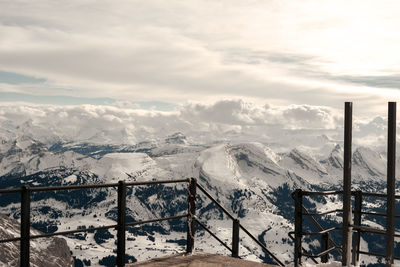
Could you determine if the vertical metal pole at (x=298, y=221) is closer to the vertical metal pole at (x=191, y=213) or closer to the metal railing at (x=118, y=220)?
the metal railing at (x=118, y=220)

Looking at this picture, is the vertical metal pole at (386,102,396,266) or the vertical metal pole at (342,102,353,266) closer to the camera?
the vertical metal pole at (386,102,396,266)

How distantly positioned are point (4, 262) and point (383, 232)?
21301cm

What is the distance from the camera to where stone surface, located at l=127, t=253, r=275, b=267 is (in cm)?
1134

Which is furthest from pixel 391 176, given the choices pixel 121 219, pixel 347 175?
pixel 121 219

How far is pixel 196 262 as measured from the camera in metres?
11.7

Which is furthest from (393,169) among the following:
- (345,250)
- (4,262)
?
(4,262)

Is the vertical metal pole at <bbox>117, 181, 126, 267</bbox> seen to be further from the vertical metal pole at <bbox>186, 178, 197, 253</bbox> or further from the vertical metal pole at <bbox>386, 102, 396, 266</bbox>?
the vertical metal pole at <bbox>386, 102, 396, 266</bbox>

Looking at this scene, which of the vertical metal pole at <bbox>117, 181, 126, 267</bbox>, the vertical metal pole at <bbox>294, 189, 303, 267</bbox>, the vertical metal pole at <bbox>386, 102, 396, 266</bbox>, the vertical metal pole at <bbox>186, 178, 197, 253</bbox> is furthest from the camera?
the vertical metal pole at <bbox>186, 178, 197, 253</bbox>

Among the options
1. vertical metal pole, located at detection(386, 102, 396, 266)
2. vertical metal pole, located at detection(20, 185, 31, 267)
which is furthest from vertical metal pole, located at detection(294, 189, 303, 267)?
vertical metal pole, located at detection(20, 185, 31, 267)

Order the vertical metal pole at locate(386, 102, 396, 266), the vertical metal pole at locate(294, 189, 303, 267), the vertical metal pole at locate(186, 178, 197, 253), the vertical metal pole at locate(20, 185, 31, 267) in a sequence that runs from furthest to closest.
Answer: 1. the vertical metal pole at locate(186, 178, 197, 253)
2. the vertical metal pole at locate(294, 189, 303, 267)
3. the vertical metal pole at locate(20, 185, 31, 267)
4. the vertical metal pole at locate(386, 102, 396, 266)

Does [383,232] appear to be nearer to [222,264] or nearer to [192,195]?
[222,264]

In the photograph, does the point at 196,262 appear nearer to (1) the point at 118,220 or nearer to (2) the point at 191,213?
(2) the point at 191,213

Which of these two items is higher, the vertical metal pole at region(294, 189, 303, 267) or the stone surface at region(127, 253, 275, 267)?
the vertical metal pole at region(294, 189, 303, 267)

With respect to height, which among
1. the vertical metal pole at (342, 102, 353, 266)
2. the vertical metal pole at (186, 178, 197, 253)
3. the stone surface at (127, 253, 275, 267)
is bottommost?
the stone surface at (127, 253, 275, 267)
